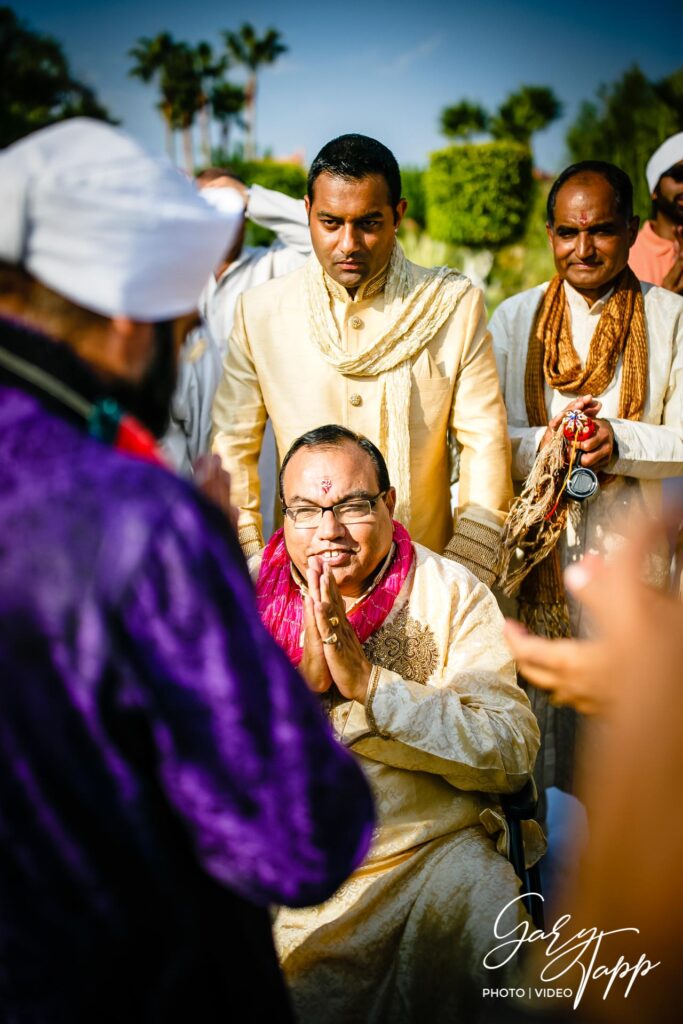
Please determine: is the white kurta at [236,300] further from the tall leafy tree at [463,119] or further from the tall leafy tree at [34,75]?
the tall leafy tree at [463,119]

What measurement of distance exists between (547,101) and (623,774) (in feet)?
99.3

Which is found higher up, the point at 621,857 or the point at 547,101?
the point at 547,101

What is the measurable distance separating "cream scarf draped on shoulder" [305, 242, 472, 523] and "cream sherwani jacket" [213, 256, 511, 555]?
3cm

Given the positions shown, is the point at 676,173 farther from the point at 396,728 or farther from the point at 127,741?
the point at 127,741

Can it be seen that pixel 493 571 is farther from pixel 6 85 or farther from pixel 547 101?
pixel 547 101

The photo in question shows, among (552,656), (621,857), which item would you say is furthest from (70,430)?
(621,857)

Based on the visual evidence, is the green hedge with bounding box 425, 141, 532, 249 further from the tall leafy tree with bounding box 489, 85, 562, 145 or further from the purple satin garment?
the purple satin garment

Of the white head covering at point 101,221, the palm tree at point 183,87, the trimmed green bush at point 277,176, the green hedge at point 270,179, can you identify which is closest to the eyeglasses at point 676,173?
the white head covering at point 101,221

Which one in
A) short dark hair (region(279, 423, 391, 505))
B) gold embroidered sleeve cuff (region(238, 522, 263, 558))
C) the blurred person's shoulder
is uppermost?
the blurred person's shoulder

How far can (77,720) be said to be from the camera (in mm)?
1090

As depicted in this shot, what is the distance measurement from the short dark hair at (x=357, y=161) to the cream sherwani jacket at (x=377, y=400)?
359 millimetres

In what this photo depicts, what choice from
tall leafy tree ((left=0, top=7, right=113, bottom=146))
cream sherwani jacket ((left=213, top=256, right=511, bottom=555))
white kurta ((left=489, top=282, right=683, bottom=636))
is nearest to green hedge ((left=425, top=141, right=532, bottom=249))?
tall leafy tree ((left=0, top=7, right=113, bottom=146))

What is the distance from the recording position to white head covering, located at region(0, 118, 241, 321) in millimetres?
1159

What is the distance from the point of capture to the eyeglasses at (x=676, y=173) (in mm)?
4531
